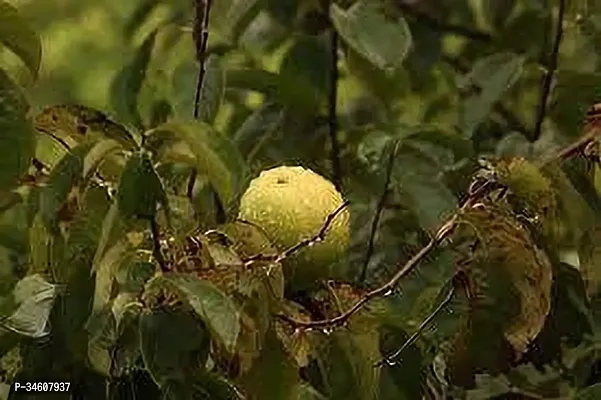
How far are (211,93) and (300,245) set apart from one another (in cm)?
37

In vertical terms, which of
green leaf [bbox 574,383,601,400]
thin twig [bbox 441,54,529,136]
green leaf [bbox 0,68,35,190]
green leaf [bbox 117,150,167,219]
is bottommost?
green leaf [bbox 574,383,601,400]

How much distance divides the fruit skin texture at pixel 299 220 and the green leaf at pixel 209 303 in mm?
165

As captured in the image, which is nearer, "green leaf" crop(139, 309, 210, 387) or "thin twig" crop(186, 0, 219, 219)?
"green leaf" crop(139, 309, 210, 387)

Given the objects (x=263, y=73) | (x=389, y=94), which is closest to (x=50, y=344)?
(x=263, y=73)

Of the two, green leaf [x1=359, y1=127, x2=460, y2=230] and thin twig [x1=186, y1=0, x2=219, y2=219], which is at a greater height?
thin twig [x1=186, y1=0, x2=219, y2=219]

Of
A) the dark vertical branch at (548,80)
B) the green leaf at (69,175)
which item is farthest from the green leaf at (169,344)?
the dark vertical branch at (548,80)

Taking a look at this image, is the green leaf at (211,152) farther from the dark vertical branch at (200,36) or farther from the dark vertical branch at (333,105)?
the dark vertical branch at (333,105)

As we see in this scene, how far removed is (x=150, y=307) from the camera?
1.06 metres

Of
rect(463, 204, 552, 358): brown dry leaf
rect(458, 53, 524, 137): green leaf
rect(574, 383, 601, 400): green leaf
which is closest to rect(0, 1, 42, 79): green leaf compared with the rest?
rect(463, 204, 552, 358): brown dry leaf

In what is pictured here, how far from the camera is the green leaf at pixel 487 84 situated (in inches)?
66.3

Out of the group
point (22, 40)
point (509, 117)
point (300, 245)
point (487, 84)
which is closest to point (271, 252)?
point (300, 245)

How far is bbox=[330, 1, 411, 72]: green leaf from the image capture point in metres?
1.56

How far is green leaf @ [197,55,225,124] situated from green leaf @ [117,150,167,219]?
376 mm

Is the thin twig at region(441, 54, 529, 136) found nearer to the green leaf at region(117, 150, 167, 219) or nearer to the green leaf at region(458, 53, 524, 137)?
the green leaf at region(458, 53, 524, 137)
